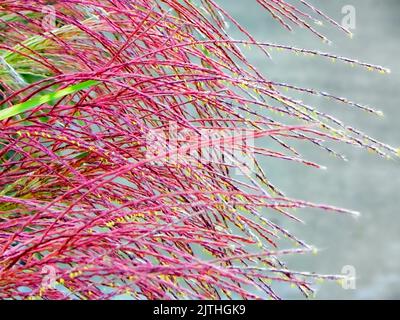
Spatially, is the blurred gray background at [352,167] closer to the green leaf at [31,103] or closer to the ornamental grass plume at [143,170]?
the ornamental grass plume at [143,170]

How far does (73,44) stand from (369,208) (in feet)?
9.68

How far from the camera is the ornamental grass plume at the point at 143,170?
2.34 feet

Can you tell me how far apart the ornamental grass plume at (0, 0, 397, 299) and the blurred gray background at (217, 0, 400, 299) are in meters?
2.18

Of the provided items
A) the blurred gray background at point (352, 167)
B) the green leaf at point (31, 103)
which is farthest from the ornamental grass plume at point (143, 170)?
the blurred gray background at point (352, 167)

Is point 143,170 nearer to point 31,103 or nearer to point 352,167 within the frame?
point 31,103

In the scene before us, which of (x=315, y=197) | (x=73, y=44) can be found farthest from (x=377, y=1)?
(x=73, y=44)

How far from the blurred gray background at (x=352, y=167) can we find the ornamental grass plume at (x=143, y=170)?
7.16 feet

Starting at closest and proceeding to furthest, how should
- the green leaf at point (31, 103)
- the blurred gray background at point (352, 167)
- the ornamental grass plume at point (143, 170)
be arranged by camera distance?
the ornamental grass plume at point (143, 170) → the green leaf at point (31, 103) → the blurred gray background at point (352, 167)

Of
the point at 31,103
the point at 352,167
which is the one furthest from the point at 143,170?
the point at 352,167

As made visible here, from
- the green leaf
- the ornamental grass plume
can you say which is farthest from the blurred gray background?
the green leaf

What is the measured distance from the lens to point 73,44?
108 centimetres

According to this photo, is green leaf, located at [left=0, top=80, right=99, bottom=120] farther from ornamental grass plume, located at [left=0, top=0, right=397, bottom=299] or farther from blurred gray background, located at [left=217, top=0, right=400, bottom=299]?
blurred gray background, located at [left=217, top=0, right=400, bottom=299]

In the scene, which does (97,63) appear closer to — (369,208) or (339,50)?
(369,208)

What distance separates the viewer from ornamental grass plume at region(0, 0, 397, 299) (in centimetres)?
71
